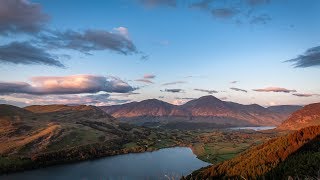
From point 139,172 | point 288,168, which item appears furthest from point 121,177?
point 288,168

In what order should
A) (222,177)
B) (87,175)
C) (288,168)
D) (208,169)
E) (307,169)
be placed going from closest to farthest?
(307,169) → (288,168) → (222,177) → (208,169) → (87,175)

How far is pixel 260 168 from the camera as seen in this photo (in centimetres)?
16500

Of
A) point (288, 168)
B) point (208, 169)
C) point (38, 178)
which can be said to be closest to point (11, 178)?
point (38, 178)

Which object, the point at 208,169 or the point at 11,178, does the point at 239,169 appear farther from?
the point at 11,178

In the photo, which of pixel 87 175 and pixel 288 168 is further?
pixel 87 175

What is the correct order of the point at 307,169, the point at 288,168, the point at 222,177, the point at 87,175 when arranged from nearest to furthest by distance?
the point at 307,169, the point at 288,168, the point at 222,177, the point at 87,175

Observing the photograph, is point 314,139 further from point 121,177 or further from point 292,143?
point 121,177

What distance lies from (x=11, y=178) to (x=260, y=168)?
132 meters

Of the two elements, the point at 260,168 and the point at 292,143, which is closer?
the point at 260,168

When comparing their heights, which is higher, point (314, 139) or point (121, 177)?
point (314, 139)

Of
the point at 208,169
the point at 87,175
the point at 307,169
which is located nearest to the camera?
the point at 307,169

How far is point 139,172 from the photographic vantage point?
194 metres

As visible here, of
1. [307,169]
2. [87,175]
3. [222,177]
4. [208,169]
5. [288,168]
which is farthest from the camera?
[87,175]

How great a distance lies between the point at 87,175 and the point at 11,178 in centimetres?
4052
